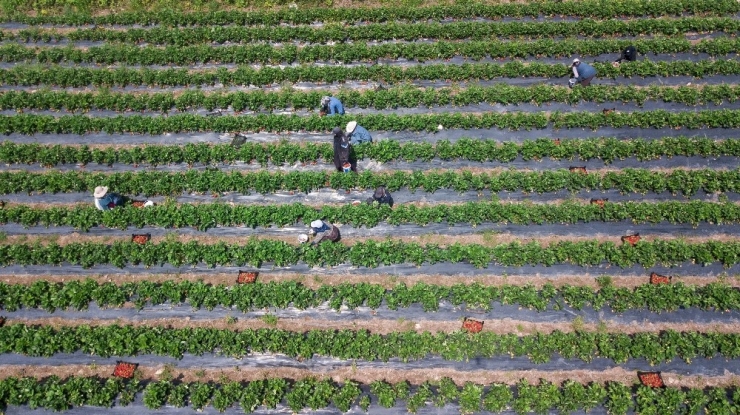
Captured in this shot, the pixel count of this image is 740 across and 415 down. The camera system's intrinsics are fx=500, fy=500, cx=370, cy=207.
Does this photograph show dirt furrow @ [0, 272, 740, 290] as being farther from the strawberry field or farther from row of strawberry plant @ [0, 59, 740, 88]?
row of strawberry plant @ [0, 59, 740, 88]

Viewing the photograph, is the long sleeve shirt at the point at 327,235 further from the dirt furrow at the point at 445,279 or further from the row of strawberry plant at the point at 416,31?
the row of strawberry plant at the point at 416,31

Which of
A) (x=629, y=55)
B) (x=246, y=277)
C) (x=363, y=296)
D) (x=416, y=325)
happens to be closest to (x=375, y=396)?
(x=416, y=325)

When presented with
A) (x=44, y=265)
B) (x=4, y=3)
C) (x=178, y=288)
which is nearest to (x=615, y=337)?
(x=178, y=288)

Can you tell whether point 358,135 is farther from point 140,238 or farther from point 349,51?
point 140,238

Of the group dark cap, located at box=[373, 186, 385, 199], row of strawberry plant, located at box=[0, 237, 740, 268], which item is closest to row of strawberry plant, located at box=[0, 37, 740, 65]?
dark cap, located at box=[373, 186, 385, 199]

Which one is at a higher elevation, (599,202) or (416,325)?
(599,202)

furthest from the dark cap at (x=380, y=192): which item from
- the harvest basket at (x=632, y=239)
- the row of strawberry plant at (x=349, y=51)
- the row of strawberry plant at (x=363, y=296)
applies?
the harvest basket at (x=632, y=239)
